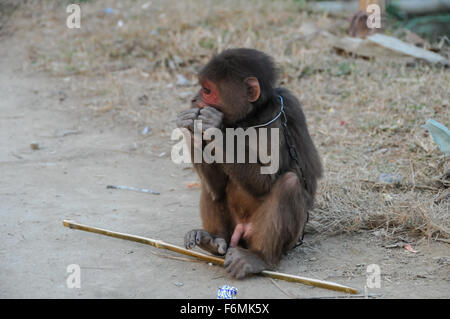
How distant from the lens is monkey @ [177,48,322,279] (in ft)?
13.3

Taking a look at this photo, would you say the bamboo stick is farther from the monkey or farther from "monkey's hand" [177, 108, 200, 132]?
"monkey's hand" [177, 108, 200, 132]

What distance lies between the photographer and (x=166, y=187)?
606cm

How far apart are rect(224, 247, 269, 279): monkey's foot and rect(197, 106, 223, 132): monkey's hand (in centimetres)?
94

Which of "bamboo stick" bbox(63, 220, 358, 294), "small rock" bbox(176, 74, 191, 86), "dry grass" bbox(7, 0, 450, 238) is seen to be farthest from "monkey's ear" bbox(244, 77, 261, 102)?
"small rock" bbox(176, 74, 191, 86)

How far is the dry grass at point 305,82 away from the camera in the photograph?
17.1 feet

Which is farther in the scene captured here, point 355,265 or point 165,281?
point 355,265

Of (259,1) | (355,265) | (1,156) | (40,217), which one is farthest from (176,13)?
(355,265)

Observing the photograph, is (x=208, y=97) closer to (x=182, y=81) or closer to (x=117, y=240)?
(x=117, y=240)

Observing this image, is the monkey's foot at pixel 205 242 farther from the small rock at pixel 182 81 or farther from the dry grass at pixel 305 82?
the small rock at pixel 182 81

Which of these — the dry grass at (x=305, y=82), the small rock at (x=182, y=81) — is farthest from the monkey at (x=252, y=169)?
the small rock at (x=182, y=81)

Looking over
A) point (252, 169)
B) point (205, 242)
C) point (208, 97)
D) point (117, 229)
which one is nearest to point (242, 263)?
point (205, 242)

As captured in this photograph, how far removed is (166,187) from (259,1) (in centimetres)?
687

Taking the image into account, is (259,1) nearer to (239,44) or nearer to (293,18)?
(293,18)

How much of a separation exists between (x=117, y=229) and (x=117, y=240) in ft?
0.92
